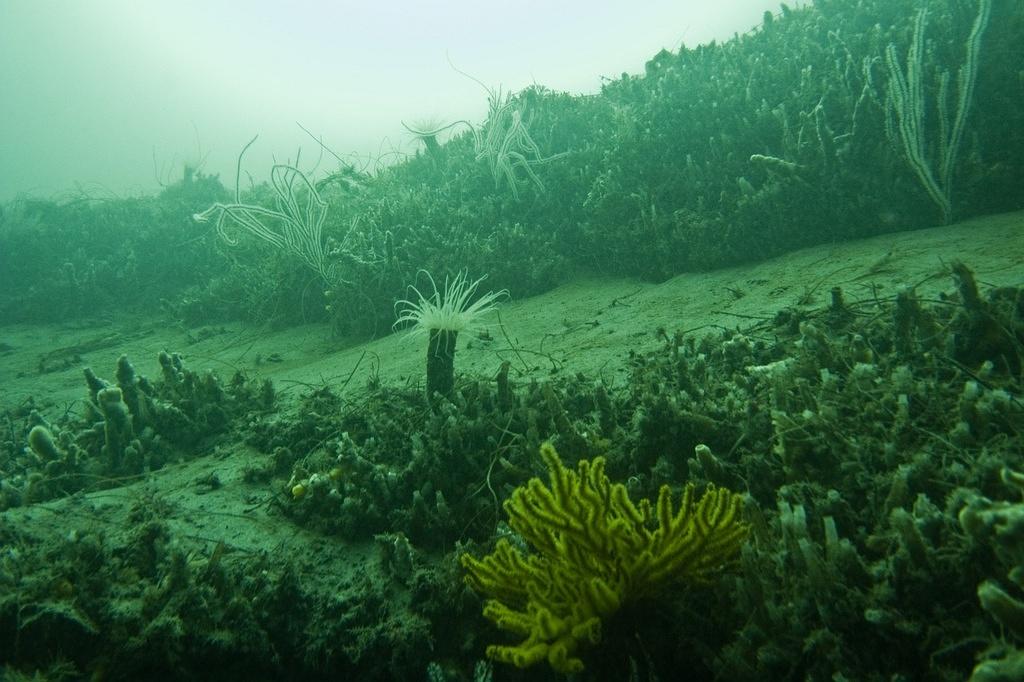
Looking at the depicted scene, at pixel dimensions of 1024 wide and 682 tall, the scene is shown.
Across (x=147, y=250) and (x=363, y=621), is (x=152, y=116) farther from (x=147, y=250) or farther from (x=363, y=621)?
(x=363, y=621)

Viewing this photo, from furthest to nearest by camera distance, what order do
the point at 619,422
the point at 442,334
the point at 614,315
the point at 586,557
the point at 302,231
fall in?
the point at 302,231 < the point at 614,315 < the point at 442,334 < the point at 619,422 < the point at 586,557

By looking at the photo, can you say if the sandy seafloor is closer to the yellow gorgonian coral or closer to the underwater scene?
the underwater scene

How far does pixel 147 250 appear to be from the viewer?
11.5 m

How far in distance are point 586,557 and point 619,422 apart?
1.48 m

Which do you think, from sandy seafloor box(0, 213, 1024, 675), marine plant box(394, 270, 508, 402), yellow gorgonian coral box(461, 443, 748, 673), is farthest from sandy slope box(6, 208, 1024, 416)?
yellow gorgonian coral box(461, 443, 748, 673)

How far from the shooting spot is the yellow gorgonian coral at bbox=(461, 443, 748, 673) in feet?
5.88

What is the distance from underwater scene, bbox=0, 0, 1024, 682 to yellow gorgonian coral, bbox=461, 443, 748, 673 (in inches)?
0.6

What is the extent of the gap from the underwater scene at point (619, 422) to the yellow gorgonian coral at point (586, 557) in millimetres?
14

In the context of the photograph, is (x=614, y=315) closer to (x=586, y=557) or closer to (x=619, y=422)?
(x=619, y=422)

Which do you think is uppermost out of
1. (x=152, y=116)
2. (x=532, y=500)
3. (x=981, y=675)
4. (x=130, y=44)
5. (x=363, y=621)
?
(x=130, y=44)

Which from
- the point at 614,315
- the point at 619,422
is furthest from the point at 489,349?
the point at 619,422

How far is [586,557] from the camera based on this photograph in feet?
6.21

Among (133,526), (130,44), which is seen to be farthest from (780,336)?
(130,44)

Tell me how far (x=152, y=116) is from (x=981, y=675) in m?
111
